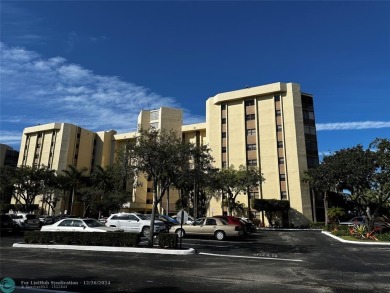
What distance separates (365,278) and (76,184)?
52.4 m

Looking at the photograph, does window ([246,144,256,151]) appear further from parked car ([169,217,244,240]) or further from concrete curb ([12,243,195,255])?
concrete curb ([12,243,195,255])

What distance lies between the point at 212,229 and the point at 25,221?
17.1 meters

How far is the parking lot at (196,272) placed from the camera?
8289 mm

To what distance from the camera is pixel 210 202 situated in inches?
2048

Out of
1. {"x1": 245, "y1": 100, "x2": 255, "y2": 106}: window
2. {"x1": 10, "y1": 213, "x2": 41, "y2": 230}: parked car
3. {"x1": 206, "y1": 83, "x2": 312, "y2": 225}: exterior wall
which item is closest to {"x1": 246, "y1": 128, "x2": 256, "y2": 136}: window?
{"x1": 206, "y1": 83, "x2": 312, "y2": 225}: exterior wall

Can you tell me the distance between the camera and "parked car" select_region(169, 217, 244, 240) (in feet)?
70.8

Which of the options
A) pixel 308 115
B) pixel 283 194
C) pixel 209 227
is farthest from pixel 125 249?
pixel 308 115

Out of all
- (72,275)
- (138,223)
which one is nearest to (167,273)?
(72,275)

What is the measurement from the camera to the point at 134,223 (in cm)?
2230

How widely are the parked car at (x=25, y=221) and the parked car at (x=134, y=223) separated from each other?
10051mm

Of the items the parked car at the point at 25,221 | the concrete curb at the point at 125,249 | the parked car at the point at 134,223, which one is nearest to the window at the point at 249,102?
the parked car at the point at 134,223

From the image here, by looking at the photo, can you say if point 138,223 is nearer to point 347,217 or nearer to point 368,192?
point 368,192

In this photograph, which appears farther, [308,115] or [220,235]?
[308,115]

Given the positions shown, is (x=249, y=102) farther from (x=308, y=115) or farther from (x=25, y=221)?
(x=25, y=221)
